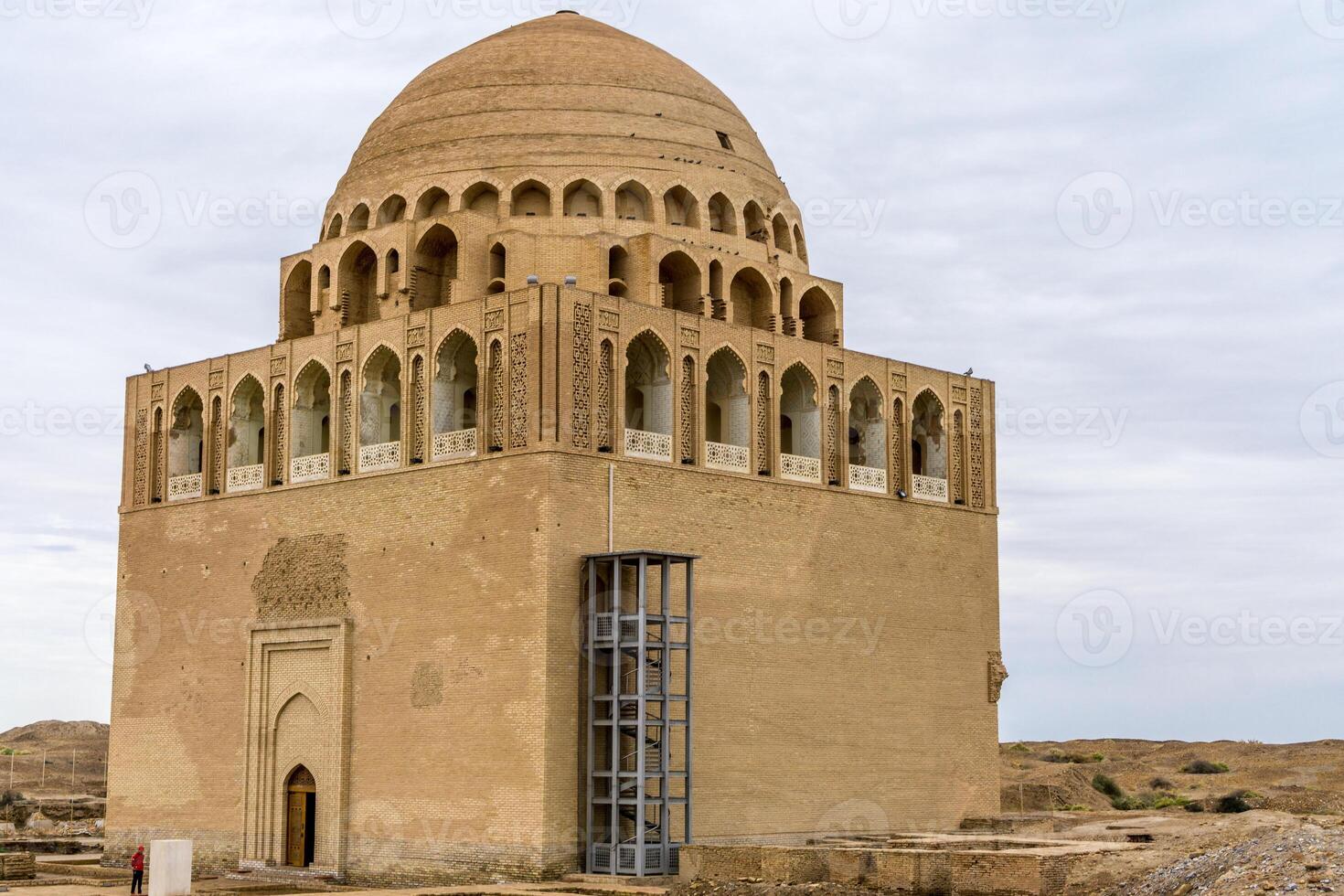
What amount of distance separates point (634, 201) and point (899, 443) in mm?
5139

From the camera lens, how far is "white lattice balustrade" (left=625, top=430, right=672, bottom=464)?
21.0 metres

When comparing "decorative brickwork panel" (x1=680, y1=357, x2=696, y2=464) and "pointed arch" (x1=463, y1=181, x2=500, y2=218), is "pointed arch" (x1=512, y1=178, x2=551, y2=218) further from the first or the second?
"decorative brickwork panel" (x1=680, y1=357, x2=696, y2=464)

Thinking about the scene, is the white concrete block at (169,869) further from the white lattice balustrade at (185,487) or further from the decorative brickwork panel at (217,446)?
the white lattice balustrade at (185,487)

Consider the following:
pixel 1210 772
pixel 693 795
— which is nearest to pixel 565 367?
pixel 693 795

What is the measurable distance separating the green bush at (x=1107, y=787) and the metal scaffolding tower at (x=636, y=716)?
1799 centimetres

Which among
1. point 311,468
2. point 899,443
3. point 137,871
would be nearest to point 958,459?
point 899,443

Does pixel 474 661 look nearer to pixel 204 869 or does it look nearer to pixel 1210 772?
pixel 204 869

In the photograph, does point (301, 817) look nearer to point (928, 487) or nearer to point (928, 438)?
point (928, 487)

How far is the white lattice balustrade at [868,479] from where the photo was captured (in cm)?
2353

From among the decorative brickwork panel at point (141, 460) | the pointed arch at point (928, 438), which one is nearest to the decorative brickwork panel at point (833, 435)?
the pointed arch at point (928, 438)

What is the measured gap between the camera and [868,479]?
2370cm

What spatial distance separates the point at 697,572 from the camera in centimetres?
2127

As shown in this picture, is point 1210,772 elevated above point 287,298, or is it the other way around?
point 287,298

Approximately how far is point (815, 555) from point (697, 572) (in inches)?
84.2
